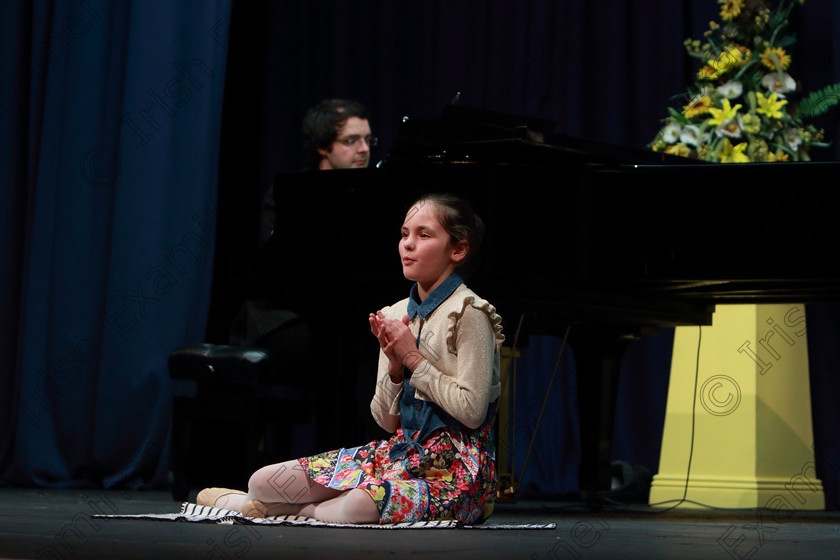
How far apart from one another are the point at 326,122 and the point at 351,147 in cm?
12

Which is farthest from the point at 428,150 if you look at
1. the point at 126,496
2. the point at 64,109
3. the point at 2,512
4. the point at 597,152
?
the point at 64,109

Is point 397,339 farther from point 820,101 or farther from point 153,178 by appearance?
point 153,178

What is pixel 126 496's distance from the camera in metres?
3.77

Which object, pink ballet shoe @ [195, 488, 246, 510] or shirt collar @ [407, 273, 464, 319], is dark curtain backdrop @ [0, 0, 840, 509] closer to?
pink ballet shoe @ [195, 488, 246, 510]

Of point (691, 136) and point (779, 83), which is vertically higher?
point (779, 83)

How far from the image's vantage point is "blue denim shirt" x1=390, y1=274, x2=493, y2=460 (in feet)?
7.34

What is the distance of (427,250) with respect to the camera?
2301 mm

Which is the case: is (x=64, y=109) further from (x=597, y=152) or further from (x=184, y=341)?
(x=597, y=152)

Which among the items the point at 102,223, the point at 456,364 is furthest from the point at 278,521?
the point at 102,223

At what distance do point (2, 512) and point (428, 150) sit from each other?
142cm

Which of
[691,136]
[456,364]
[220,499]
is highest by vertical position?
[691,136]

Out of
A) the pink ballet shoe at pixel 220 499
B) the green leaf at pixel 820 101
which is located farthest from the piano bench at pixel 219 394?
the green leaf at pixel 820 101

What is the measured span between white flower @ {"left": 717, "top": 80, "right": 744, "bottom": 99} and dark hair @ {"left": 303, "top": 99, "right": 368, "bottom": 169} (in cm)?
121

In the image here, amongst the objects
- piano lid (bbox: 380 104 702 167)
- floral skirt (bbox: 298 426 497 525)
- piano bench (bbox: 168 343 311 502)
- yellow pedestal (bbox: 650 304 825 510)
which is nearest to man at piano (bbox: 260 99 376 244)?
piano bench (bbox: 168 343 311 502)
